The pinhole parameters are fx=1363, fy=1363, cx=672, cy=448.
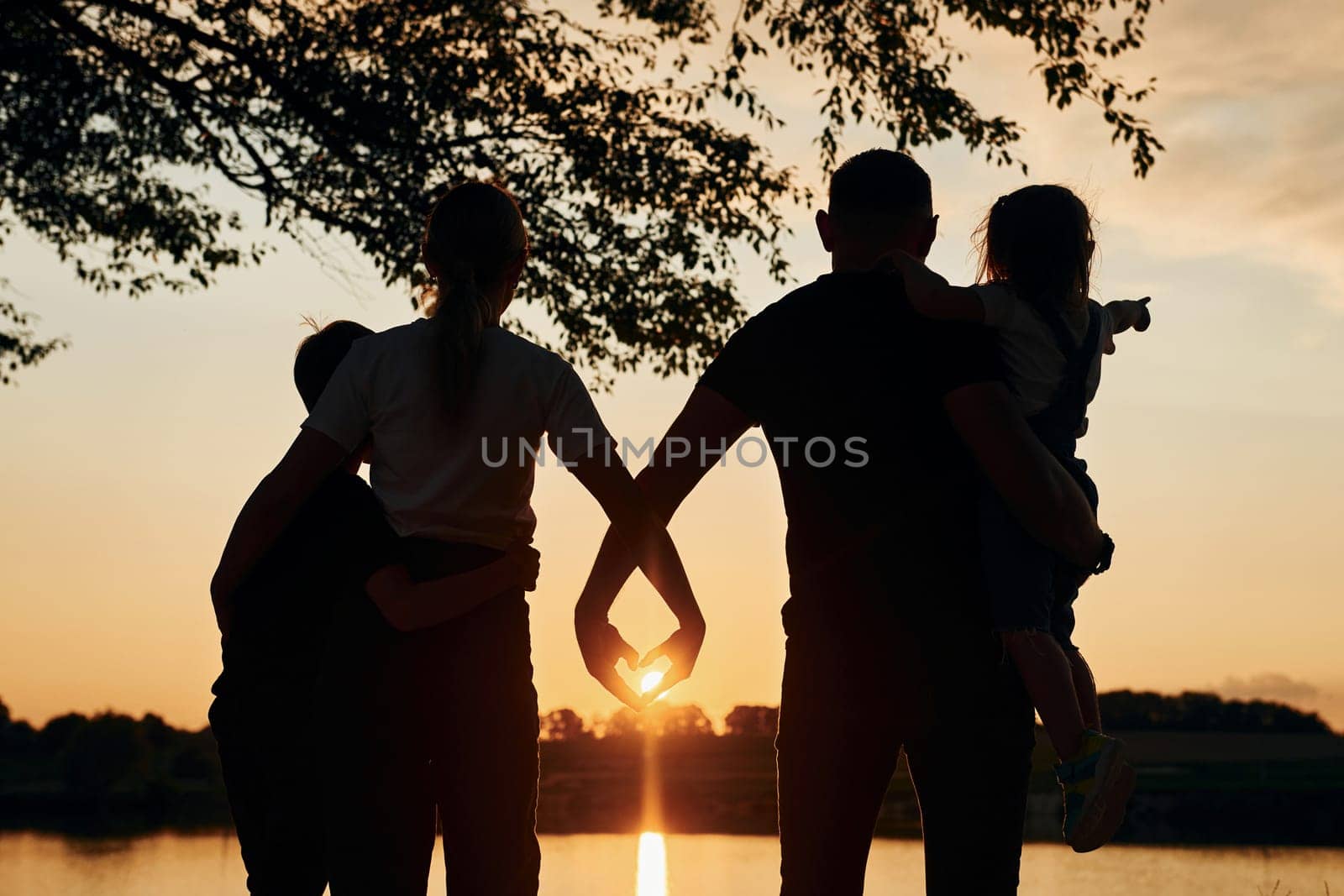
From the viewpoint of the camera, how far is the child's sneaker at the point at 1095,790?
335 cm

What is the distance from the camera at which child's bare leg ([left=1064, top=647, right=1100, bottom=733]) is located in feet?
11.7

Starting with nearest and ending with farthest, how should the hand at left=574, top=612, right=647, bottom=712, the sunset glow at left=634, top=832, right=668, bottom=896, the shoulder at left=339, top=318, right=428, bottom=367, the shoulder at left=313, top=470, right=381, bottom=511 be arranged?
the shoulder at left=339, top=318, right=428, bottom=367
the hand at left=574, top=612, right=647, bottom=712
the shoulder at left=313, top=470, right=381, bottom=511
the sunset glow at left=634, top=832, right=668, bottom=896

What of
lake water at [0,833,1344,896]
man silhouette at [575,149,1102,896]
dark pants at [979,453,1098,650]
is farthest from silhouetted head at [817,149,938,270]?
lake water at [0,833,1344,896]

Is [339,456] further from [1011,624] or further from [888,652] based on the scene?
[1011,624]

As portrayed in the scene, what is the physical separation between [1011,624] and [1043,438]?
0.77m

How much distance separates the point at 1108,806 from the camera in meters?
3.36

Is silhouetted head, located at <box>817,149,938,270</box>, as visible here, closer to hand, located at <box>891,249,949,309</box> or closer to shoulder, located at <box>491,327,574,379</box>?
hand, located at <box>891,249,949,309</box>

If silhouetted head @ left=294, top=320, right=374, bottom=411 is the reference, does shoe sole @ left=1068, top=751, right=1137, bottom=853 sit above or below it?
below

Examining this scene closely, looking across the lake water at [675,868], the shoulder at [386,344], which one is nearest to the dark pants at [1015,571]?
the shoulder at [386,344]

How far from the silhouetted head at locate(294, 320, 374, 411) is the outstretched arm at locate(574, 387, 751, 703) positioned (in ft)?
3.46

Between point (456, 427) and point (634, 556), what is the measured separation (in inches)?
20.7

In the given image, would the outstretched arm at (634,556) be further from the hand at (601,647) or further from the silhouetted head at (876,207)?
the silhouetted head at (876,207)

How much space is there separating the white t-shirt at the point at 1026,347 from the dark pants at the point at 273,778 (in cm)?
214

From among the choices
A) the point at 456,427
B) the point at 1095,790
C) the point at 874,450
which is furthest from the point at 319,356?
the point at 1095,790
